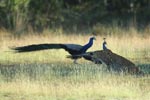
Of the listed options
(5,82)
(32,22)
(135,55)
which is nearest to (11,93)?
(5,82)

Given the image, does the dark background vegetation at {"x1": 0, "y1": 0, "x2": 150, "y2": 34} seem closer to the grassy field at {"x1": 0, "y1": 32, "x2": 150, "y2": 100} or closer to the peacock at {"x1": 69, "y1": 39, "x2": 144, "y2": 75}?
the grassy field at {"x1": 0, "y1": 32, "x2": 150, "y2": 100}

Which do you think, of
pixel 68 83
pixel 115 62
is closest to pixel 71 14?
pixel 115 62

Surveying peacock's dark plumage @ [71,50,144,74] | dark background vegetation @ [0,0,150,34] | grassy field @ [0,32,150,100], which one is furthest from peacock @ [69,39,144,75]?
dark background vegetation @ [0,0,150,34]

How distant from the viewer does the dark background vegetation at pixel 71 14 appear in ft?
80.7

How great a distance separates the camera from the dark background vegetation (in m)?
24.6

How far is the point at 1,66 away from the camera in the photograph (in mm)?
12852

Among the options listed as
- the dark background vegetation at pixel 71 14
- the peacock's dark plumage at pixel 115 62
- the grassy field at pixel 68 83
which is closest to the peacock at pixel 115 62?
the peacock's dark plumage at pixel 115 62

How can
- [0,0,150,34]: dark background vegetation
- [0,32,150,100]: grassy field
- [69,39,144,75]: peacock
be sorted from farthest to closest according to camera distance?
[0,0,150,34]: dark background vegetation, [69,39,144,75]: peacock, [0,32,150,100]: grassy field

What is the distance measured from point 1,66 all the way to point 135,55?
3.82 metres

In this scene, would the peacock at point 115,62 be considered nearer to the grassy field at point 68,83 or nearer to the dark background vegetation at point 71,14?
the grassy field at point 68,83

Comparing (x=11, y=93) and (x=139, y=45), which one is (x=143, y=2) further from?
→ (x=11, y=93)

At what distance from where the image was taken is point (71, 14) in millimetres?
29188

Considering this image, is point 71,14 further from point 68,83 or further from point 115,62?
point 68,83

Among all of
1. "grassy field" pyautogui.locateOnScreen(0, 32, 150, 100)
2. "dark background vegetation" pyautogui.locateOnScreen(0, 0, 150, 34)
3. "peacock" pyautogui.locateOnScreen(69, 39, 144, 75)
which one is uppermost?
"dark background vegetation" pyautogui.locateOnScreen(0, 0, 150, 34)
